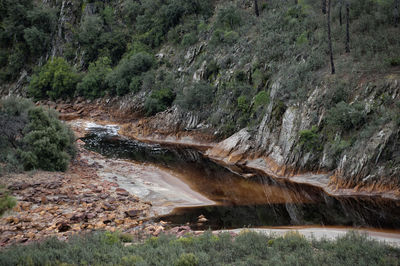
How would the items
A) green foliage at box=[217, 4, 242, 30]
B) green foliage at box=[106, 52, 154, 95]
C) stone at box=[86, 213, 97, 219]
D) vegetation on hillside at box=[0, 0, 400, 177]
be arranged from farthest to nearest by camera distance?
green foliage at box=[106, 52, 154, 95]
green foliage at box=[217, 4, 242, 30]
vegetation on hillside at box=[0, 0, 400, 177]
stone at box=[86, 213, 97, 219]

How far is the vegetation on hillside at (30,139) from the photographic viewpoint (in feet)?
81.1

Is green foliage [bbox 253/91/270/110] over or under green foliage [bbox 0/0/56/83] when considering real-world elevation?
under

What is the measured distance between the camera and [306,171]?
2608 cm

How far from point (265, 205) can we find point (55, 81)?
58.7 metres

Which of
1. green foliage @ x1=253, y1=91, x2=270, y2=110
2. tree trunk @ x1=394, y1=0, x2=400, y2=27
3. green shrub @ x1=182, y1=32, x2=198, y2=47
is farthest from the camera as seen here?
green shrub @ x1=182, y1=32, x2=198, y2=47

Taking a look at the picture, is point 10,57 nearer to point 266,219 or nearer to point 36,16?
point 36,16

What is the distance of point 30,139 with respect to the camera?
1014 inches

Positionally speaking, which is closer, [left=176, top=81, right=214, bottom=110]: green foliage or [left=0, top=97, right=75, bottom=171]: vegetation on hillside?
[left=0, top=97, right=75, bottom=171]: vegetation on hillside

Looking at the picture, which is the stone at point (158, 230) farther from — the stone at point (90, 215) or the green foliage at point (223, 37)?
the green foliage at point (223, 37)

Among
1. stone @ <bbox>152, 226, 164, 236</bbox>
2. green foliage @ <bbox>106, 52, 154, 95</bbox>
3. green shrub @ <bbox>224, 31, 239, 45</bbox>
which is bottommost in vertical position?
stone @ <bbox>152, 226, 164, 236</bbox>

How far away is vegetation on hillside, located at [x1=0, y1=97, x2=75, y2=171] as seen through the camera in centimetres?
2471

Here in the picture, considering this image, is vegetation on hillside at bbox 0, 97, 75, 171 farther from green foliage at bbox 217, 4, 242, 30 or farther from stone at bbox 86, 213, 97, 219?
green foliage at bbox 217, 4, 242, 30

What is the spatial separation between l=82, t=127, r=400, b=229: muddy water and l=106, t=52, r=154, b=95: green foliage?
28582mm

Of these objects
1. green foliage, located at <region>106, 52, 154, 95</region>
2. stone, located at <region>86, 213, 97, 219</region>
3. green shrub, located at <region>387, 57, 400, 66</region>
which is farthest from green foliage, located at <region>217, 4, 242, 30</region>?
stone, located at <region>86, 213, 97, 219</region>
